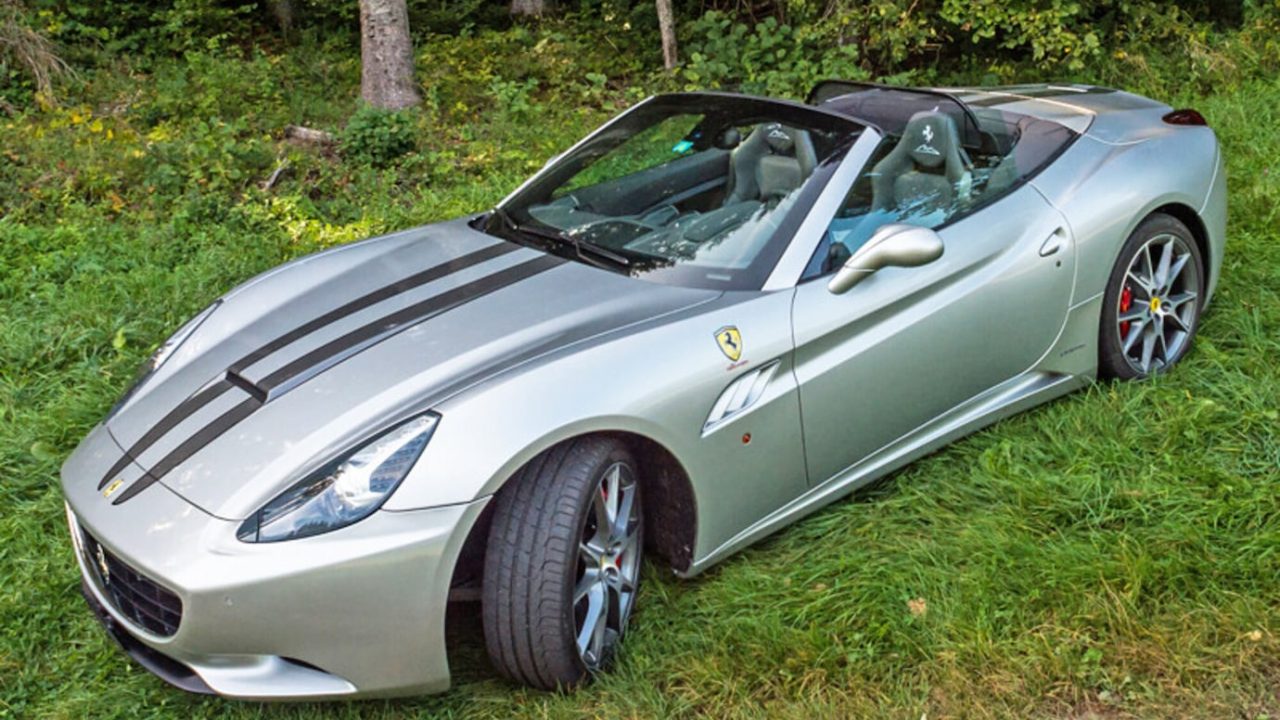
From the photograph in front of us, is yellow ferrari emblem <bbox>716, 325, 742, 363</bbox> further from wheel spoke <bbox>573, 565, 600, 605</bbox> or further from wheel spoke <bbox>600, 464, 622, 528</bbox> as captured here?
wheel spoke <bbox>573, 565, 600, 605</bbox>

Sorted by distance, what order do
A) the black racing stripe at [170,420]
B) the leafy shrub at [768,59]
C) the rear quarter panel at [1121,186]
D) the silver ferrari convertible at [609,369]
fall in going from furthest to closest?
the leafy shrub at [768,59], the rear quarter panel at [1121,186], the black racing stripe at [170,420], the silver ferrari convertible at [609,369]

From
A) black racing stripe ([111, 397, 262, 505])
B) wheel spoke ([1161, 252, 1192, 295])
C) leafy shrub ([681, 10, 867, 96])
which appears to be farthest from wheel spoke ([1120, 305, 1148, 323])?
leafy shrub ([681, 10, 867, 96])

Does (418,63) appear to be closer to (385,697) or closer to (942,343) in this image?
(942,343)

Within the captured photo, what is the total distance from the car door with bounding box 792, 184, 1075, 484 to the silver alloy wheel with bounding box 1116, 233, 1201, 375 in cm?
43

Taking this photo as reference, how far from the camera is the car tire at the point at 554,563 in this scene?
3.08 meters

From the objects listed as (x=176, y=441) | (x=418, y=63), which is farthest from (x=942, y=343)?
(x=418, y=63)

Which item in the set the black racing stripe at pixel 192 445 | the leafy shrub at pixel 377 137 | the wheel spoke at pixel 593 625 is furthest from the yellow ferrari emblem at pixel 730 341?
the leafy shrub at pixel 377 137

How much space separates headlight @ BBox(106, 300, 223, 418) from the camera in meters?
3.75

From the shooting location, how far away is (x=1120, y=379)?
4547 millimetres

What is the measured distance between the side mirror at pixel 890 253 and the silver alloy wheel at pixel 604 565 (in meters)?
0.90

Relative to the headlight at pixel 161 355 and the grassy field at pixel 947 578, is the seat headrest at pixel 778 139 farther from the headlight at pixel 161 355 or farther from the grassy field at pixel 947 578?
the headlight at pixel 161 355

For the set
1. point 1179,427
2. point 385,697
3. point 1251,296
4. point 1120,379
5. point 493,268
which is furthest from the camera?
point 1251,296

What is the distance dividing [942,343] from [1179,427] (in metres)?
0.95

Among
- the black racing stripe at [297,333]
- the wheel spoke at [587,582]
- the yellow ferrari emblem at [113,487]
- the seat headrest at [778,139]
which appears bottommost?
the wheel spoke at [587,582]
